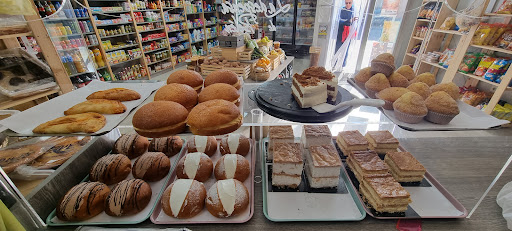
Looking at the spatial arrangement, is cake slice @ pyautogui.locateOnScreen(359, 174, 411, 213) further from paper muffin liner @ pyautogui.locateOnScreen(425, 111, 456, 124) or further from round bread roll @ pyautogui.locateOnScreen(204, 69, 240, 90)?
round bread roll @ pyautogui.locateOnScreen(204, 69, 240, 90)

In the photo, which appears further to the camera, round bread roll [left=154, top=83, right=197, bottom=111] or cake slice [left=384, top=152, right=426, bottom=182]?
cake slice [left=384, top=152, right=426, bottom=182]

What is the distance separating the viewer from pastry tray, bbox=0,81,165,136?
960 millimetres

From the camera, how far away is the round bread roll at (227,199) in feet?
4.08

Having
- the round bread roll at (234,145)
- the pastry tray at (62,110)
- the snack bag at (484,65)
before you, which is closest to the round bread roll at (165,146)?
the round bread roll at (234,145)

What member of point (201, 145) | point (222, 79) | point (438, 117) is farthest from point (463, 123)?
point (201, 145)

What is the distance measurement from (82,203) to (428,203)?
6.89 feet

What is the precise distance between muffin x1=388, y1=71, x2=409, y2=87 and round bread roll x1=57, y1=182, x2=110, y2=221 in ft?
6.14

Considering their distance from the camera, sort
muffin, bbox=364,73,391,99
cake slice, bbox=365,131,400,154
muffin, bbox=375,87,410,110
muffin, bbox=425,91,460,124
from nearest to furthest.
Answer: muffin, bbox=425,91,460,124 < muffin, bbox=375,87,410,110 < muffin, bbox=364,73,391,99 < cake slice, bbox=365,131,400,154

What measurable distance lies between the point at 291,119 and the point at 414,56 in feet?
3.26

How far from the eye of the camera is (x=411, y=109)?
38.4 inches

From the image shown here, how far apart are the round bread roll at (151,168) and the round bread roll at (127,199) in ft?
0.42

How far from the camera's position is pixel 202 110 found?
107 centimetres

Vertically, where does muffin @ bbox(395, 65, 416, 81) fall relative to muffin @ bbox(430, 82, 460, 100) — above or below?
above

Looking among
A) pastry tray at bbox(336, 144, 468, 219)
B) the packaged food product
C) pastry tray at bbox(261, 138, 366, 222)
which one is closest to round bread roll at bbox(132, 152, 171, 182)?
pastry tray at bbox(261, 138, 366, 222)
